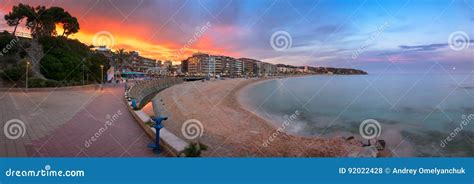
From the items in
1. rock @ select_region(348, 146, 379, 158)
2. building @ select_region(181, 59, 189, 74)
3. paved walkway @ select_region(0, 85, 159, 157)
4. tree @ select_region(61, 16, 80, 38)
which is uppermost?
tree @ select_region(61, 16, 80, 38)

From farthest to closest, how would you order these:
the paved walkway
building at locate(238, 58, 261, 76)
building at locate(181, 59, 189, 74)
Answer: building at locate(238, 58, 261, 76) < building at locate(181, 59, 189, 74) < the paved walkway

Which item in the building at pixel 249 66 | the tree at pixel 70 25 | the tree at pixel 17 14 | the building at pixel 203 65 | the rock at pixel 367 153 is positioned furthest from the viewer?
the building at pixel 249 66

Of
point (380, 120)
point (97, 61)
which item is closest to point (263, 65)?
point (97, 61)

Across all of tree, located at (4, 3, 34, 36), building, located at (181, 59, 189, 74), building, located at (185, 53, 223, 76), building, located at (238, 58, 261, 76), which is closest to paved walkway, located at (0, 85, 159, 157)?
tree, located at (4, 3, 34, 36)

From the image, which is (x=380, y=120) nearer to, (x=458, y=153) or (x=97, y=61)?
(x=458, y=153)

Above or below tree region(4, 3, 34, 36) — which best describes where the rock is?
below

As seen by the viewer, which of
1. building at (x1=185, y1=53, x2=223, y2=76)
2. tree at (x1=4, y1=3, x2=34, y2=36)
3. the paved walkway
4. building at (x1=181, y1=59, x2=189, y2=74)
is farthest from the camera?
building at (x1=181, y1=59, x2=189, y2=74)

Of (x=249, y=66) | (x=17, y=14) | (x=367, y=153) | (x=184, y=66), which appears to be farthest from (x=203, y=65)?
(x=367, y=153)

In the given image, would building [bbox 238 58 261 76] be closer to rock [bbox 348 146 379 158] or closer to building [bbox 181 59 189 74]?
building [bbox 181 59 189 74]

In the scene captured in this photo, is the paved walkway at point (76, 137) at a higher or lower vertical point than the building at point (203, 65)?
lower

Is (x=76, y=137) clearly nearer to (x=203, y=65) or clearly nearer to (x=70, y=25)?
(x=70, y=25)

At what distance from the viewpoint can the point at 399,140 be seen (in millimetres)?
14266

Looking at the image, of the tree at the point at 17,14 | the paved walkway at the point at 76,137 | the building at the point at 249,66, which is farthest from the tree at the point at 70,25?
the building at the point at 249,66

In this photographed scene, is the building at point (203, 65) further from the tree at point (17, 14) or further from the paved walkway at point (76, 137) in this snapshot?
the paved walkway at point (76, 137)
